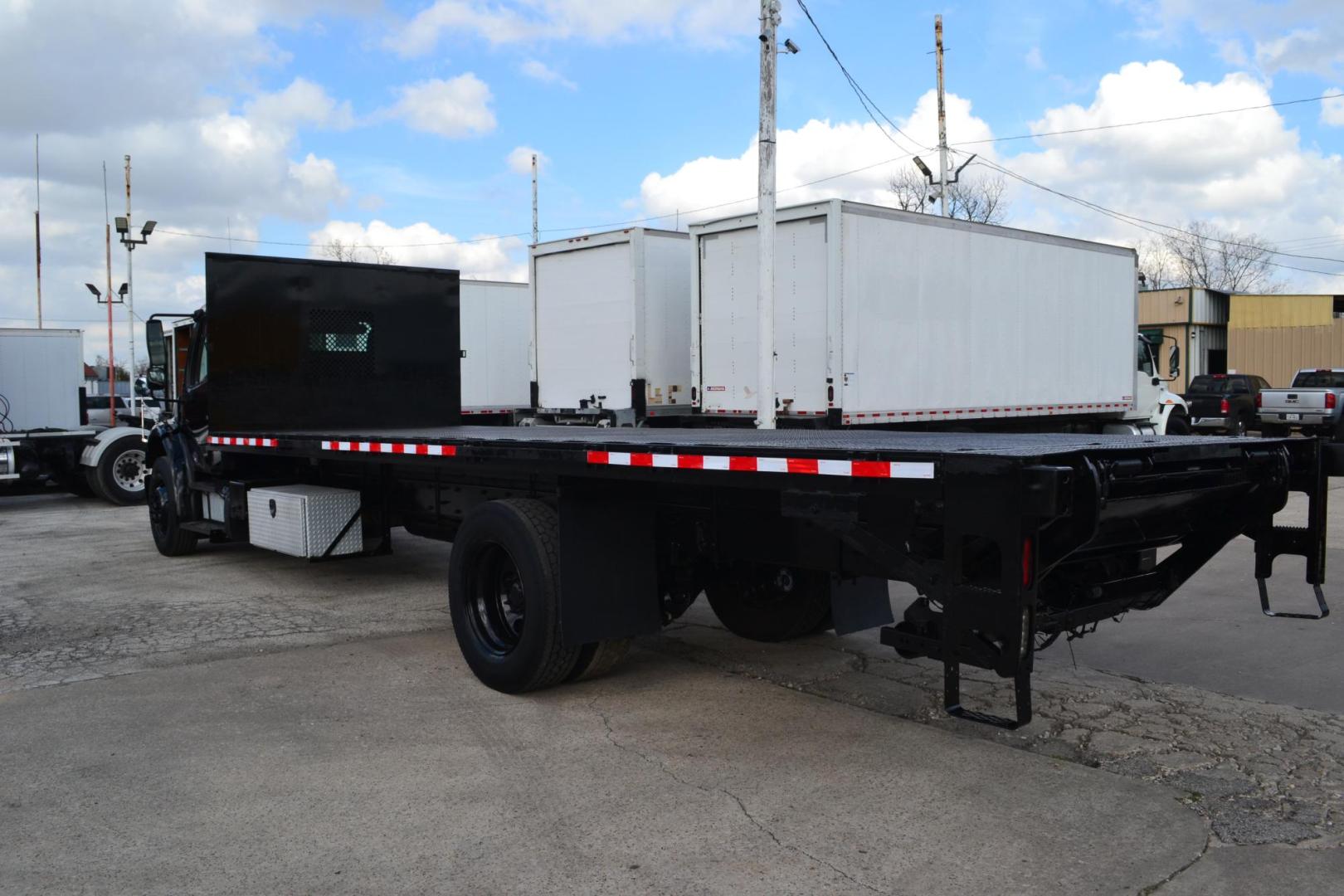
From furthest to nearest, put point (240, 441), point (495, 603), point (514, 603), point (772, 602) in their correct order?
point (240, 441), point (772, 602), point (495, 603), point (514, 603)

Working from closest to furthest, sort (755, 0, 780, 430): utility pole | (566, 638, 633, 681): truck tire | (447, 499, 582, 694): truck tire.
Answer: (447, 499, 582, 694): truck tire < (566, 638, 633, 681): truck tire < (755, 0, 780, 430): utility pole

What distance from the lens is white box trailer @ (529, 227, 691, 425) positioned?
1577cm

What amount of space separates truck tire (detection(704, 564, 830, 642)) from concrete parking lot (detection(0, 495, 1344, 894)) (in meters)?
Result: 0.15

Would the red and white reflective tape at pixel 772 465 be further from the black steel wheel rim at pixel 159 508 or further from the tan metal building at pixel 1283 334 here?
the tan metal building at pixel 1283 334

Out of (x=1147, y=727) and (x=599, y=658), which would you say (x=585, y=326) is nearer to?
(x=599, y=658)

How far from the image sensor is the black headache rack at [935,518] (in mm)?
3850

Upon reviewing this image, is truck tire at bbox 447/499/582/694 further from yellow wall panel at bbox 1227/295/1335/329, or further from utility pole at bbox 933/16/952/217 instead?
yellow wall panel at bbox 1227/295/1335/329

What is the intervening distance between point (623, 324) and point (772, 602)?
951 centimetres

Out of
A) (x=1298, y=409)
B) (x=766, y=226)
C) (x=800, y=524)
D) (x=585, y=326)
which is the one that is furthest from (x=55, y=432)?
(x=1298, y=409)

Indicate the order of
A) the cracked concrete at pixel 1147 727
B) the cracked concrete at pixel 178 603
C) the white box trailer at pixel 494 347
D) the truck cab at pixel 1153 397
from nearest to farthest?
Answer: 1. the cracked concrete at pixel 1147 727
2. the cracked concrete at pixel 178 603
3. the truck cab at pixel 1153 397
4. the white box trailer at pixel 494 347

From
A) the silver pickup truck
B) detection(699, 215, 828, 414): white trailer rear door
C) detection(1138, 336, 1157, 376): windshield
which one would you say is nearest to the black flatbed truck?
detection(699, 215, 828, 414): white trailer rear door

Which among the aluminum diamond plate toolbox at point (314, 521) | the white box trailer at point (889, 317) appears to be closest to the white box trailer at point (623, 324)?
the white box trailer at point (889, 317)

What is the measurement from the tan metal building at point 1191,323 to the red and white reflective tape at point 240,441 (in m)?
40.4

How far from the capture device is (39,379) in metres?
17.6
